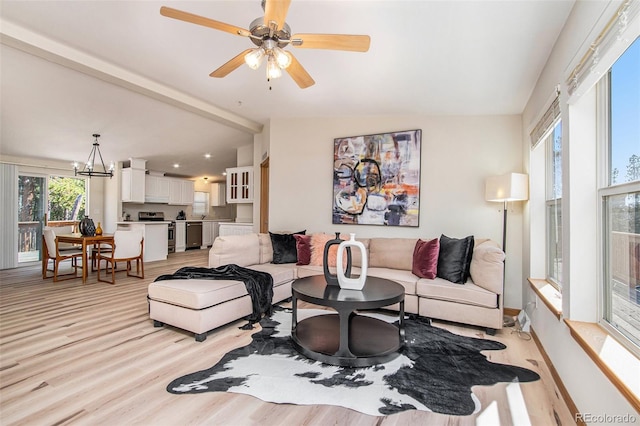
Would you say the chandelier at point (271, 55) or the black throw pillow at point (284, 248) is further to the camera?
the black throw pillow at point (284, 248)

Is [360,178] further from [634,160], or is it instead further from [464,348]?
[634,160]

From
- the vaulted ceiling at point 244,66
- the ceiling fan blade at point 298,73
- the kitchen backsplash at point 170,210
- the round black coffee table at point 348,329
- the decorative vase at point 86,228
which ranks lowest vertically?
the round black coffee table at point 348,329

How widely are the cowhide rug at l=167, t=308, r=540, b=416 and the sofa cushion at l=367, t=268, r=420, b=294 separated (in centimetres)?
72

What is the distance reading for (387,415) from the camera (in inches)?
68.6

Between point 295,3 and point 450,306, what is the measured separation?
10.3 ft

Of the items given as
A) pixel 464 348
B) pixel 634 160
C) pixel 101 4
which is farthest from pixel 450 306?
pixel 101 4

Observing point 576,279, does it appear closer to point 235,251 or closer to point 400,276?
point 400,276

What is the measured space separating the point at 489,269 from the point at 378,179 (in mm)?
1994

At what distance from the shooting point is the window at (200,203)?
10.7 meters

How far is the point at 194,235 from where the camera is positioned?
9734 mm

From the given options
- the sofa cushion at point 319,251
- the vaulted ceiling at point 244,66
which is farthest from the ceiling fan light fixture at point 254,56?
the sofa cushion at point 319,251

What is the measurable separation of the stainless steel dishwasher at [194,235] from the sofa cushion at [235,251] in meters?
6.20

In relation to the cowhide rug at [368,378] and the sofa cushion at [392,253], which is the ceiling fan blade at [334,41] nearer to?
the cowhide rug at [368,378]

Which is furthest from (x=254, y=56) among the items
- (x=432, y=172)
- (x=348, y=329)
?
(x=432, y=172)
